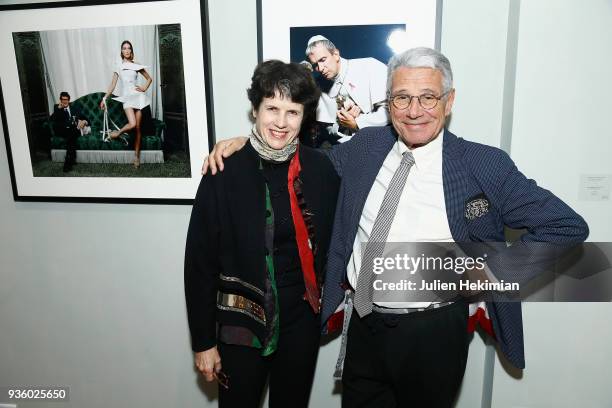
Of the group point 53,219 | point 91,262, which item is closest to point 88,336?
point 91,262

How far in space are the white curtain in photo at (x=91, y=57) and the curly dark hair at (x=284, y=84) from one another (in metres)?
0.69

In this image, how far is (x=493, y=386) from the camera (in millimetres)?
1709

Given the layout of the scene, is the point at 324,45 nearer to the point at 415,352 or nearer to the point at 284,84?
the point at 284,84

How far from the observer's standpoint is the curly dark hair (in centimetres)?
129

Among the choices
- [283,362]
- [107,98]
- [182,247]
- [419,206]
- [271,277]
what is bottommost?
[283,362]

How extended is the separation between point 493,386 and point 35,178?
237 cm

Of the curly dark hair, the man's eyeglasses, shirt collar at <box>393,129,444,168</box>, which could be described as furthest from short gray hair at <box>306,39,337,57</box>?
shirt collar at <box>393,129,444,168</box>

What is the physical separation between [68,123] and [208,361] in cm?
132

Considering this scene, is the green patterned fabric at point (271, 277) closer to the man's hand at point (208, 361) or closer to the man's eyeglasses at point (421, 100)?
the man's hand at point (208, 361)

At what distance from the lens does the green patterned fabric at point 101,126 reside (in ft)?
5.99

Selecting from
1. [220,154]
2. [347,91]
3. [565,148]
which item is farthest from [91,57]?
[565,148]

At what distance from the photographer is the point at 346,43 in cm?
164

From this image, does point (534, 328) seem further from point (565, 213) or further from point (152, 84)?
point (152, 84)

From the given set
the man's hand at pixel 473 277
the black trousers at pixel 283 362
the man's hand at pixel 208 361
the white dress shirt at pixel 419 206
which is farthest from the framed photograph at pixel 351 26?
the man's hand at pixel 208 361
